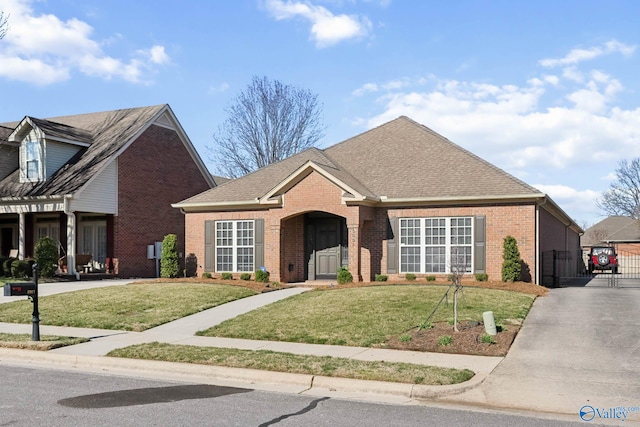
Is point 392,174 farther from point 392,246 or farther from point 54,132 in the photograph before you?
point 54,132

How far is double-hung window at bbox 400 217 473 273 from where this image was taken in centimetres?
2148

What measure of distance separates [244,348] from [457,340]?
3945 millimetres

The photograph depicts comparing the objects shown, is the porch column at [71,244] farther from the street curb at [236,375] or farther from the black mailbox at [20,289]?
the street curb at [236,375]

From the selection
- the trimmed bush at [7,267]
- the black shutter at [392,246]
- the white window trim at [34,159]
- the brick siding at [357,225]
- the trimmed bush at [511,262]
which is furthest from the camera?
the white window trim at [34,159]

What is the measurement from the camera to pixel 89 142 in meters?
31.2

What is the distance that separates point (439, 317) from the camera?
14.1 metres

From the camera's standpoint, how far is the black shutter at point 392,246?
73.3ft

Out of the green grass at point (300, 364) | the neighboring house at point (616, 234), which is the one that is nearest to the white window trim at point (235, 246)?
the green grass at point (300, 364)

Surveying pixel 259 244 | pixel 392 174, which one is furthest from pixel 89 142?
pixel 392 174

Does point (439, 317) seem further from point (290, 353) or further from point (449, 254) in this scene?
point (449, 254)

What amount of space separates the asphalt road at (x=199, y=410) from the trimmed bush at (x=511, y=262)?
1276 cm

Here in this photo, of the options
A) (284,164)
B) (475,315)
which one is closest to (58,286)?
(284,164)

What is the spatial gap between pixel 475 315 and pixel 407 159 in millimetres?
11443

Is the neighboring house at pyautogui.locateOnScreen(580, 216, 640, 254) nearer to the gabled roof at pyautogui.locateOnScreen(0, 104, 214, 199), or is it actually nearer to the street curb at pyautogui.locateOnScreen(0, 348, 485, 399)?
the gabled roof at pyautogui.locateOnScreen(0, 104, 214, 199)
